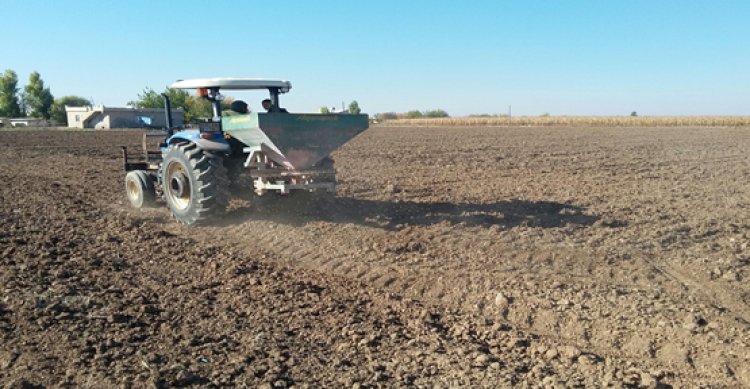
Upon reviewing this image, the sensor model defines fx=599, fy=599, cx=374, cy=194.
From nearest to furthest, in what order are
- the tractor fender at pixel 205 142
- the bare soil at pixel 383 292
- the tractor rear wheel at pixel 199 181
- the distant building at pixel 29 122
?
the bare soil at pixel 383 292 → the tractor rear wheel at pixel 199 181 → the tractor fender at pixel 205 142 → the distant building at pixel 29 122

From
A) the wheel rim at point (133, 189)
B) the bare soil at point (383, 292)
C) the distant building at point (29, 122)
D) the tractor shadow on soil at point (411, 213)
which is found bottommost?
the bare soil at point (383, 292)

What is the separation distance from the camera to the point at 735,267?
6.01 m

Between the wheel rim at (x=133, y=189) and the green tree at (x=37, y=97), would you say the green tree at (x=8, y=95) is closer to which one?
the green tree at (x=37, y=97)

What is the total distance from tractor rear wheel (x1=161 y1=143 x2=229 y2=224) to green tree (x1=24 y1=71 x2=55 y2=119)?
82.9 m

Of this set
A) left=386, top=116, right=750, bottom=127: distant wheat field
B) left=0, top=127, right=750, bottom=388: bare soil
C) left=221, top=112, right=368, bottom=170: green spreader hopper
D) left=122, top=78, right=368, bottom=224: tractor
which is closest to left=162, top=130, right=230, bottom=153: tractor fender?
left=122, top=78, right=368, bottom=224: tractor

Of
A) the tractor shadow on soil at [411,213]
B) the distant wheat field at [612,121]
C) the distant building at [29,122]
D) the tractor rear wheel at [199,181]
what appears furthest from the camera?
the distant building at [29,122]

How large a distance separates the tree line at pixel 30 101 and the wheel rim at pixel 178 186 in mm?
79748

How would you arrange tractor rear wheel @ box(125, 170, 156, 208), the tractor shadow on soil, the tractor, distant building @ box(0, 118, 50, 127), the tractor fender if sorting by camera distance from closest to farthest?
the tractor, the tractor fender, the tractor shadow on soil, tractor rear wheel @ box(125, 170, 156, 208), distant building @ box(0, 118, 50, 127)

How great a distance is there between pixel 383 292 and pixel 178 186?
14.4 feet

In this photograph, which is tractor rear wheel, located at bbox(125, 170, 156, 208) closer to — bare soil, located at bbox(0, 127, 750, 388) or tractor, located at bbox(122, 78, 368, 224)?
bare soil, located at bbox(0, 127, 750, 388)

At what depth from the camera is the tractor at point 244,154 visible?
25.4 ft

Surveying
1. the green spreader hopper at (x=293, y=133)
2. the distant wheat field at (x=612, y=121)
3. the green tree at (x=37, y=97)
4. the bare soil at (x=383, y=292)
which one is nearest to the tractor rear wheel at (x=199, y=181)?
the bare soil at (x=383, y=292)

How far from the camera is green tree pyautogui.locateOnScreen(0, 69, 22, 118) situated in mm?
79312

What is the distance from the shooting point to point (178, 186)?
861cm
